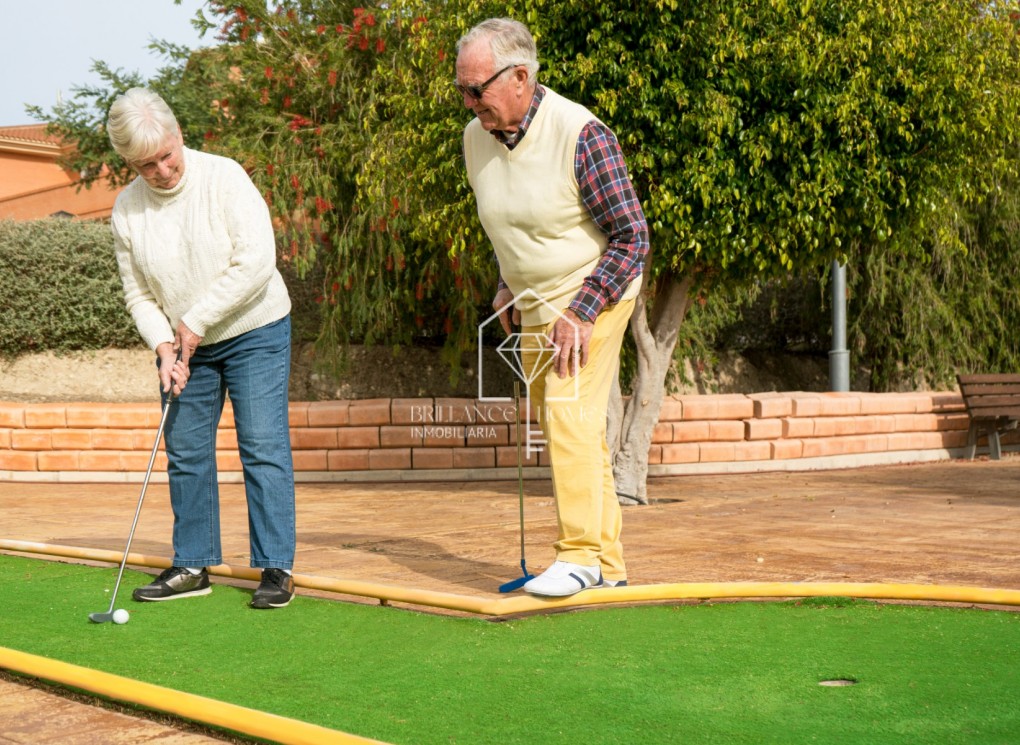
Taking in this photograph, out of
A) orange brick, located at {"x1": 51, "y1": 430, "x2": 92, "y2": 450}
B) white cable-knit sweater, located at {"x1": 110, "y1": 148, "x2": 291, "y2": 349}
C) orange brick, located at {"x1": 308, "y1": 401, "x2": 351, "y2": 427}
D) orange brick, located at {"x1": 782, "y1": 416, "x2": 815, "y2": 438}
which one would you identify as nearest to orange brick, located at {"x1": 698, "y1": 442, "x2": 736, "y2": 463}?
orange brick, located at {"x1": 782, "y1": 416, "x2": 815, "y2": 438}

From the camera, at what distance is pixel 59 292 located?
13742 mm

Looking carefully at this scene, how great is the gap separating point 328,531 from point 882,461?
737 centimetres

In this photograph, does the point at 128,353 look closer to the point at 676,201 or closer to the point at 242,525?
the point at 242,525

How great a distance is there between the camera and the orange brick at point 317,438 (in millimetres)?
11195

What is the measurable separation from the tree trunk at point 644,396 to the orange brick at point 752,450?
2485 mm

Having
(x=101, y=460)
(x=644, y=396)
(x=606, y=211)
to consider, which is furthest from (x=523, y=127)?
(x=101, y=460)

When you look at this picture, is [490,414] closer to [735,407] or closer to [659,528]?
[735,407]

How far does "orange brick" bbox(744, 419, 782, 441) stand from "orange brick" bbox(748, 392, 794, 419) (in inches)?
2.3

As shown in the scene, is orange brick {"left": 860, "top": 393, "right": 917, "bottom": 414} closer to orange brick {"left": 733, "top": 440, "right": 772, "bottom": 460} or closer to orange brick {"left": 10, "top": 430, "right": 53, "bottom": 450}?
orange brick {"left": 733, "top": 440, "right": 772, "bottom": 460}

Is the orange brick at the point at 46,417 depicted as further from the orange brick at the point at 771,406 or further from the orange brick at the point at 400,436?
the orange brick at the point at 771,406

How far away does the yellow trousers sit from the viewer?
4152mm

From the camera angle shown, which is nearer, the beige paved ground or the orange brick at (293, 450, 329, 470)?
the beige paved ground

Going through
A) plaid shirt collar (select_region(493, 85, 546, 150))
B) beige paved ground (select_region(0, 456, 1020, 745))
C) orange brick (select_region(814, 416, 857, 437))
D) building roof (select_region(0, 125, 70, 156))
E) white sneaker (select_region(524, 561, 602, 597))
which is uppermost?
building roof (select_region(0, 125, 70, 156))

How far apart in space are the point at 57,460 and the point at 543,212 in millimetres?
8644
